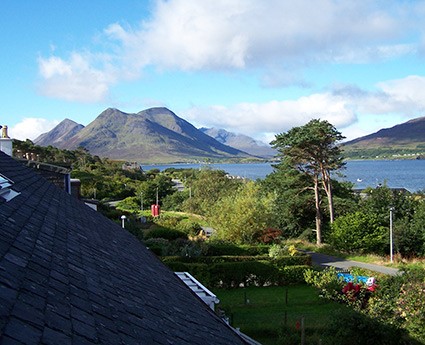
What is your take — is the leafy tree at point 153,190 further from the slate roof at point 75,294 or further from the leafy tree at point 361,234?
the slate roof at point 75,294

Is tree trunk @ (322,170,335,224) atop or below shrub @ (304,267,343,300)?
atop

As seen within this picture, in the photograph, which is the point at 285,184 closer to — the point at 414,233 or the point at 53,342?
the point at 414,233

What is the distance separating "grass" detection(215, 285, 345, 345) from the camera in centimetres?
1516

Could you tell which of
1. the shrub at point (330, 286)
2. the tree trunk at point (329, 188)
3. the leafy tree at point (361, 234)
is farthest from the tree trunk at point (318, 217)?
the shrub at point (330, 286)

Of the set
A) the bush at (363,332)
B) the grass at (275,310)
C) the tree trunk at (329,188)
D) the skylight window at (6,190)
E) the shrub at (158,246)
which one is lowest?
the grass at (275,310)

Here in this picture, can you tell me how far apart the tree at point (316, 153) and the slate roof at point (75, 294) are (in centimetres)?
3342

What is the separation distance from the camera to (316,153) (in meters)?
40.3

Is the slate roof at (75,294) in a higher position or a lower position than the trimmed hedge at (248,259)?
higher

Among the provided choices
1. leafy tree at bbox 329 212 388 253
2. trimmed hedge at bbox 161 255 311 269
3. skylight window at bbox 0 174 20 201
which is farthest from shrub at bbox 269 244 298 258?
skylight window at bbox 0 174 20 201

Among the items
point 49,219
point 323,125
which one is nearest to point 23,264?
point 49,219

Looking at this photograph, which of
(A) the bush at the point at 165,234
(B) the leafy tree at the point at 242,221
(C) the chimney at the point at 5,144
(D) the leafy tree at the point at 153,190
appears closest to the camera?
(C) the chimney at the point at 5,144

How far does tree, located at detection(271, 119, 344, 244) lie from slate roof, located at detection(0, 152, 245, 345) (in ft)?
110

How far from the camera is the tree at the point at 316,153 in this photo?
38875mm

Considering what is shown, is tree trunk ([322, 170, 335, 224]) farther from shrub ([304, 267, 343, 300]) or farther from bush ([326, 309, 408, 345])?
bush ([326, 309, 408, 345])
